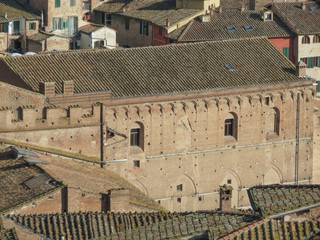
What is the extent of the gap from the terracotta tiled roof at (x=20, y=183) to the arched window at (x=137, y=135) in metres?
13.3

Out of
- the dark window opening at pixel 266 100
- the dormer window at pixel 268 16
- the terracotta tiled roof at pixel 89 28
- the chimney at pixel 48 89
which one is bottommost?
the dark window opening at pixel 266 100

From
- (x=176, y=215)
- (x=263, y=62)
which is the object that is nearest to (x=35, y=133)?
(x=263, y=62)

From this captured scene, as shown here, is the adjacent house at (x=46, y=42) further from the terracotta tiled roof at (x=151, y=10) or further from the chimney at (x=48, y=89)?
the chimney at (x=48, y=89)

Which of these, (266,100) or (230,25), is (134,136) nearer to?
(266,100)

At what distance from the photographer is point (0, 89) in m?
77.6

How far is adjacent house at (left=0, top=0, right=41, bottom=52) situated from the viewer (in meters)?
115


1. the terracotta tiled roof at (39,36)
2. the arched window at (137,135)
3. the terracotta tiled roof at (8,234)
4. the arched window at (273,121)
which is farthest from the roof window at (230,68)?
the terracotta tiled roof at (8,234)

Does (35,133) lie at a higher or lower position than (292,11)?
lower

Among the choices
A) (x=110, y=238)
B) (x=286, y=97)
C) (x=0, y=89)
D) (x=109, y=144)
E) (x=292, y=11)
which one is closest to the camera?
(x=110, y=238)

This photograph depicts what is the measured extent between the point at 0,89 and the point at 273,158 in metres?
21.6

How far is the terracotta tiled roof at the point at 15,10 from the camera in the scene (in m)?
116

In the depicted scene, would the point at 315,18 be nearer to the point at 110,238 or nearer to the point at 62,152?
the point at 62,152

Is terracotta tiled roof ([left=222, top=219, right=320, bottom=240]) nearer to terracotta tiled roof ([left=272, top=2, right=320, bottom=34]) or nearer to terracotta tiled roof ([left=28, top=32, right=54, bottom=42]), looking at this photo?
terracotta tiled roof ([left=272, top=2, right=320, bottom=34])

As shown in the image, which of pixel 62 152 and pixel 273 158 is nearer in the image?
pixel 62 152
